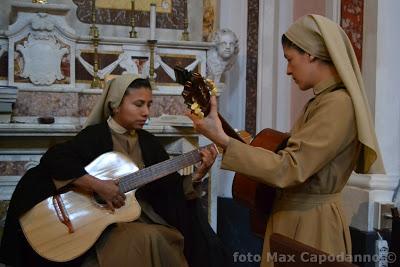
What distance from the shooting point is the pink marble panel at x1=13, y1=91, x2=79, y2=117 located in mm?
4312

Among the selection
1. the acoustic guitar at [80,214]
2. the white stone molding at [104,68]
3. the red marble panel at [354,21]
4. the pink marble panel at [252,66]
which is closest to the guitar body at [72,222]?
the acoustic guitar at [80,214]

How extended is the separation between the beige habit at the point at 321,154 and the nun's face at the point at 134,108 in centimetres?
132

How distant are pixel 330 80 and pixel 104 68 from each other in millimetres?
2934

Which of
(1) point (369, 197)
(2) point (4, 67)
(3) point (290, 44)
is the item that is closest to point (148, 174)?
(3) point (290, 44)

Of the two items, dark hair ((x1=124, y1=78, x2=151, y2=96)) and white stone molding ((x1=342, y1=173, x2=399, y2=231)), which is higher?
dark hair ((x1=124, y1=78, x2=151, y2=96))

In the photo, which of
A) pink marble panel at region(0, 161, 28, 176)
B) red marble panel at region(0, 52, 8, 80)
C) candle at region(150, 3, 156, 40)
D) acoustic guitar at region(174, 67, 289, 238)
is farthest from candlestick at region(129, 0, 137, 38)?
acoustic guitar at region(174, 67, 289, 238)

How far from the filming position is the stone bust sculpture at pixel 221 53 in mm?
4781

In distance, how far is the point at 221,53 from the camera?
480 cm

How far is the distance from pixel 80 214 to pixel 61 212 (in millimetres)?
107

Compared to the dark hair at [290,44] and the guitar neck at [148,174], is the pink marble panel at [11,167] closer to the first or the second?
the guitar neck at [148,174]

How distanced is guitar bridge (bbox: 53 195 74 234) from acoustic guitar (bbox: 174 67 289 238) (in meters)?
0.99

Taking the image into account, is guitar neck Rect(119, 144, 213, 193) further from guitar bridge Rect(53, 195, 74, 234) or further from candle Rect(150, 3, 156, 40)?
candle Rect(150, 3, 156, 40)

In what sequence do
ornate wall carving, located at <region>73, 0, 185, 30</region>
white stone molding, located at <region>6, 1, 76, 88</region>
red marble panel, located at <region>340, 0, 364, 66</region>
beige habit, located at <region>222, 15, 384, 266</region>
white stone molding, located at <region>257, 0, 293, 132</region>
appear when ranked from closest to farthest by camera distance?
beige habit, located at <region>222, 15, 384, 266</region>, red marble panel, located at <region>340, 0, 364, 66</region>, white stone molding, located at <region>6, 1, 76, 88</region>, ornate wall carving, located at <region>73, 0, 185, 30</region>, white stone molding, located at <region>257, 0, 293, 132</region>

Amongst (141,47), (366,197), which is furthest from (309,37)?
(141,47)
